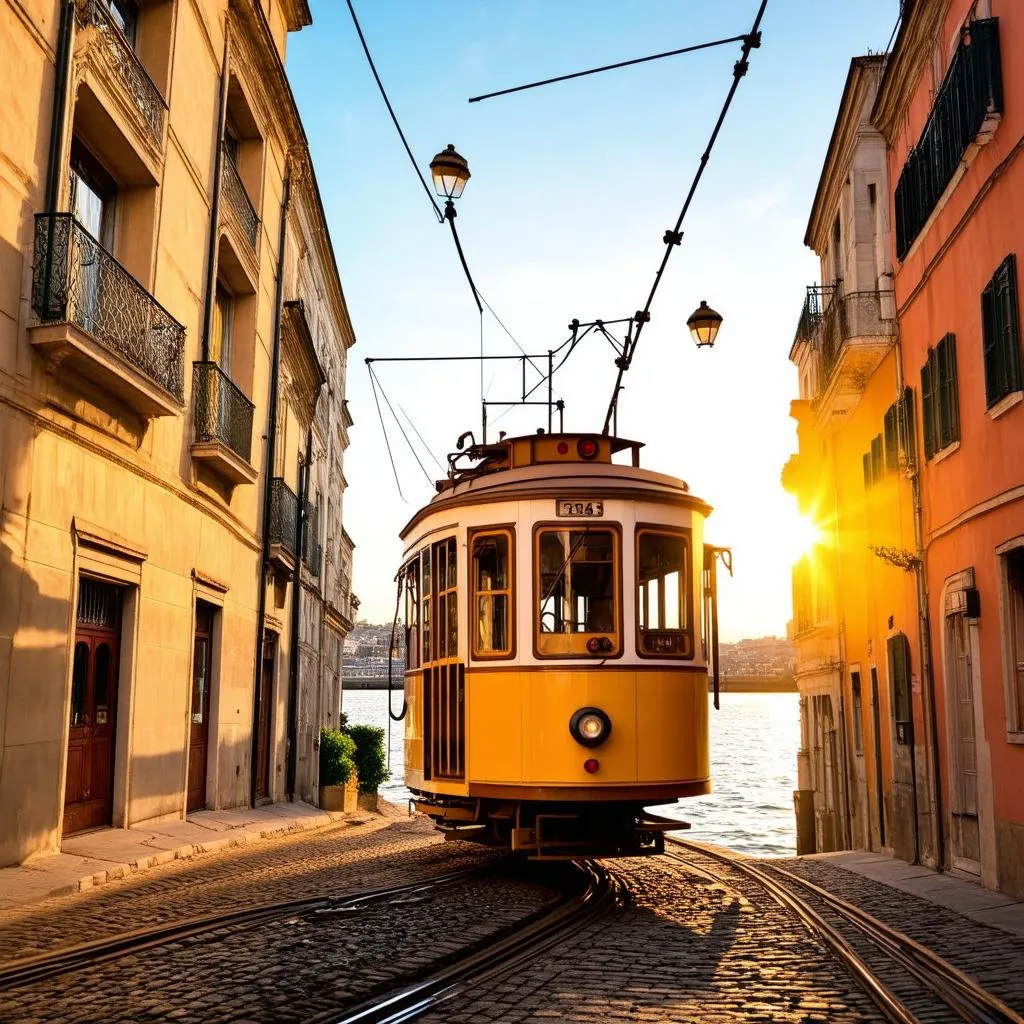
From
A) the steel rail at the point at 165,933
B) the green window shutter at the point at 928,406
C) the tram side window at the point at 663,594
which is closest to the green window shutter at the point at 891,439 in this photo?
the green window shutter at the point at 928,406

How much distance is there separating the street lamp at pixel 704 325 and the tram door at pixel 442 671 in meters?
4.02

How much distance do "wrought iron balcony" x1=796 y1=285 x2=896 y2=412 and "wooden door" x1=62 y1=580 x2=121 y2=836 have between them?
9.79m

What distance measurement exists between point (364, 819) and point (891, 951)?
49.0 ft

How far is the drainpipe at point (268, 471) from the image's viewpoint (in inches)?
733

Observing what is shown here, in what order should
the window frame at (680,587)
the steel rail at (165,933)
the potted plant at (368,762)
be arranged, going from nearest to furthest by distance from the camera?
the steel rail at (165,933) → the window frame at (680,587) → the potted plant at (368,762)

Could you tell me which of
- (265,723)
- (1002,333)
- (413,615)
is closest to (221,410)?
A: (413,615)

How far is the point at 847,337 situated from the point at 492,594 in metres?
7.97

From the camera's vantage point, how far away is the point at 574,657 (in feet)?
31.0

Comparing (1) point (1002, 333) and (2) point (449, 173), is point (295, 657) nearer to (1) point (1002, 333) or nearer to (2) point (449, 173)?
(2) point (449, 173)

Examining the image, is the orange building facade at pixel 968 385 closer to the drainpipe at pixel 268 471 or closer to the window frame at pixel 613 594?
the window frame at pixel 613 594

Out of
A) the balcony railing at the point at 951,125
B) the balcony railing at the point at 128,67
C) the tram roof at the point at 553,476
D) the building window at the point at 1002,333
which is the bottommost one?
the tram roof at the point at 553,476

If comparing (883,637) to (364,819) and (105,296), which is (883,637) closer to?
(364,819)

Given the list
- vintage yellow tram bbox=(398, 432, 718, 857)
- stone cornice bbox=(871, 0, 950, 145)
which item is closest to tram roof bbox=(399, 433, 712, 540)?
vintage yellow tram bbox=(398, 432, 718, 857)

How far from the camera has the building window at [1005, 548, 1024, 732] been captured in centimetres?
1026
